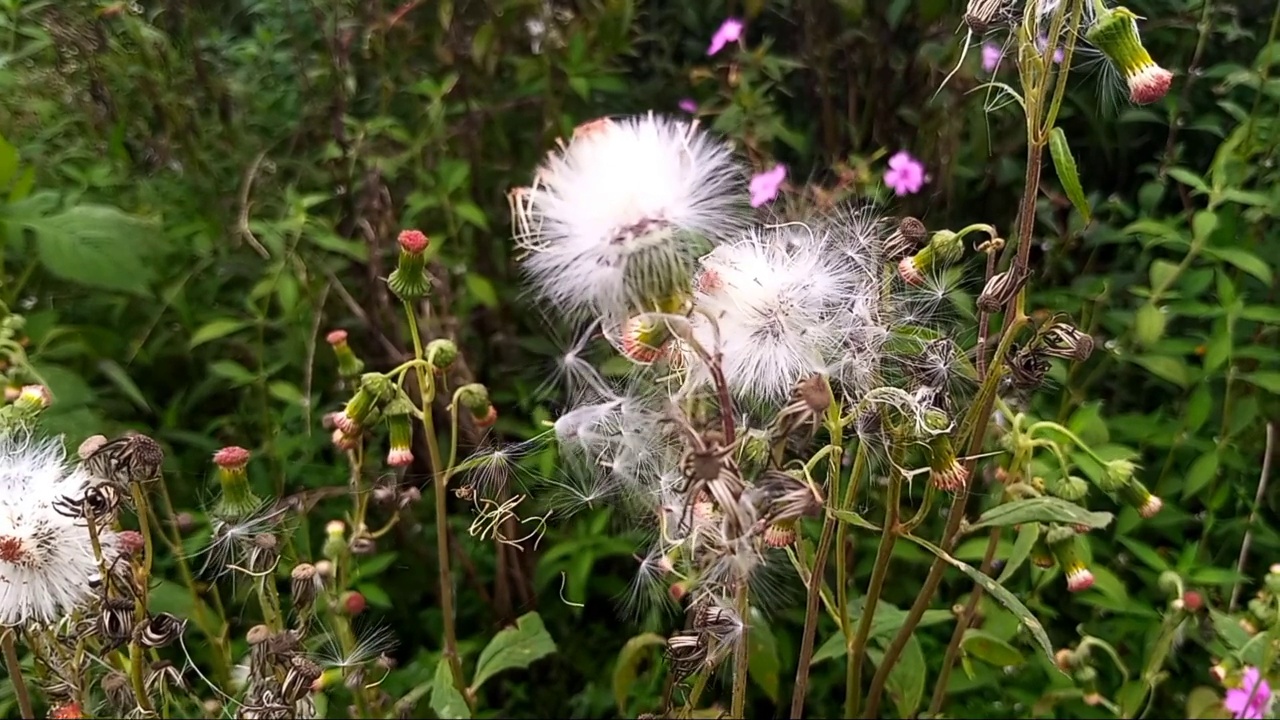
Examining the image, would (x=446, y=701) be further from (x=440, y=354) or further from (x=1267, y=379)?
(x=1267, y=379)

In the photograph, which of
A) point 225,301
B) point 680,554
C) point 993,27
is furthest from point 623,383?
point 225,301

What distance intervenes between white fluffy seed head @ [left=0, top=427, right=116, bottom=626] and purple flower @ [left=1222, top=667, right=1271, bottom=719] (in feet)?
3.25

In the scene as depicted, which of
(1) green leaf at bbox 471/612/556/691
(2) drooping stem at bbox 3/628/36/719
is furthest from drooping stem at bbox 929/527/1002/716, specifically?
(2) drooping stem at bbox 3/628/36/719

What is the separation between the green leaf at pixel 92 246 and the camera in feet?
3.54

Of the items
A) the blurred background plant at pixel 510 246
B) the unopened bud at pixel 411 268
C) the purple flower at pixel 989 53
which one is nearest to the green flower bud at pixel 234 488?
the unopened bud at pixel 411 268

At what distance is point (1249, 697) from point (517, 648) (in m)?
0.69

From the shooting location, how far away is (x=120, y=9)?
1314 mm

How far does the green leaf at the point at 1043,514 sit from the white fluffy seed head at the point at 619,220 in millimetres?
305

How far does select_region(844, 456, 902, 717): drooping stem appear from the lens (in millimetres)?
735

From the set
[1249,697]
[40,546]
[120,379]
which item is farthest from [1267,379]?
[120,379]

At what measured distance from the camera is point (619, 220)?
0.50 meters

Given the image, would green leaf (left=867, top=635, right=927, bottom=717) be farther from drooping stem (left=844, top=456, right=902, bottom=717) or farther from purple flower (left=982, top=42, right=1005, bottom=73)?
purple flower (left=982, top=42, right=1005, bottom=73)

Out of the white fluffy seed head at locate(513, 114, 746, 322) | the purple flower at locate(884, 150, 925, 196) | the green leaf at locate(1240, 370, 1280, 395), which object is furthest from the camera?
the purple flower at locate(884, 150, 925, 196)

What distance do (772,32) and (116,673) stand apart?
1522mm
